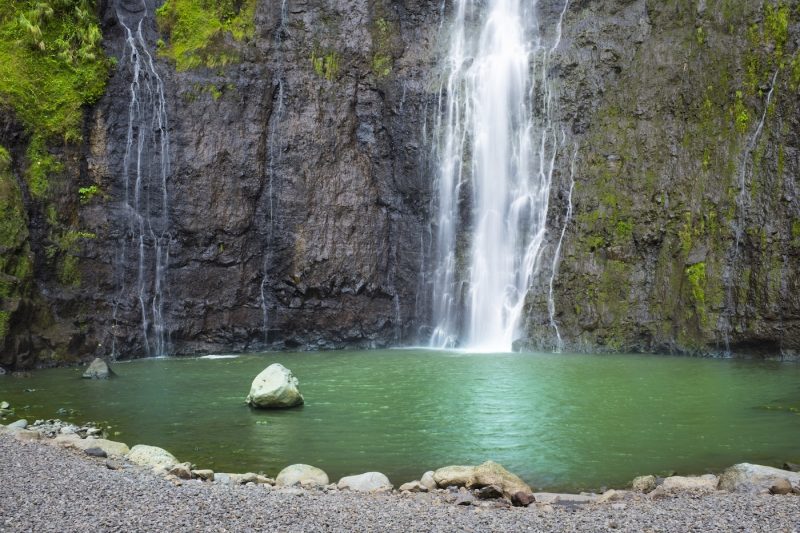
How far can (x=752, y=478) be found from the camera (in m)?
7.59

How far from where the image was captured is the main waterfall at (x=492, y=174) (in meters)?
23.6

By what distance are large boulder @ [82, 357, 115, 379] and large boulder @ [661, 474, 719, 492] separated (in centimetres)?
1334

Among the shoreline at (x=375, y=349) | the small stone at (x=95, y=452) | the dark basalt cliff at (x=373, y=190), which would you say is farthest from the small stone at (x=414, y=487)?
the dark basalt cliff at (x=373, y=190)

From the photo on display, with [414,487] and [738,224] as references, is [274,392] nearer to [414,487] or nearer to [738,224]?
[414,487]

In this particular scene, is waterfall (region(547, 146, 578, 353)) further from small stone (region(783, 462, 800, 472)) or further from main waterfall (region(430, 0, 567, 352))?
small stone (region(783, 462, 800, 472))

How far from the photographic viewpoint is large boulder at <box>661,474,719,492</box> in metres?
7.71

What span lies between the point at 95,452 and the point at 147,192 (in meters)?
15.6

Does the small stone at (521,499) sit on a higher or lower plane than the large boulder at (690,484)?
higher

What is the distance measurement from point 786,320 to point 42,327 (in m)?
20.2

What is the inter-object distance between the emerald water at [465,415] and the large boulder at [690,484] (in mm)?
558

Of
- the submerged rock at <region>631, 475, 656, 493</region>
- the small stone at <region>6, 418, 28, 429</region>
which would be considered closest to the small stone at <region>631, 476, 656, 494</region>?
the submerged rock at <region>631, 475, 656, 493</region>

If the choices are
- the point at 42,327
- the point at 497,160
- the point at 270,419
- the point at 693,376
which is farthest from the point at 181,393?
the point at 497,160

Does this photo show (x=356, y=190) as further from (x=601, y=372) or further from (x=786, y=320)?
(x=786, y=320)

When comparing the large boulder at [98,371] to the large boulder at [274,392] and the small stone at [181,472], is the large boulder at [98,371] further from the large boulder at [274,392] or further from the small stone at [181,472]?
the small stone at [181,472]
